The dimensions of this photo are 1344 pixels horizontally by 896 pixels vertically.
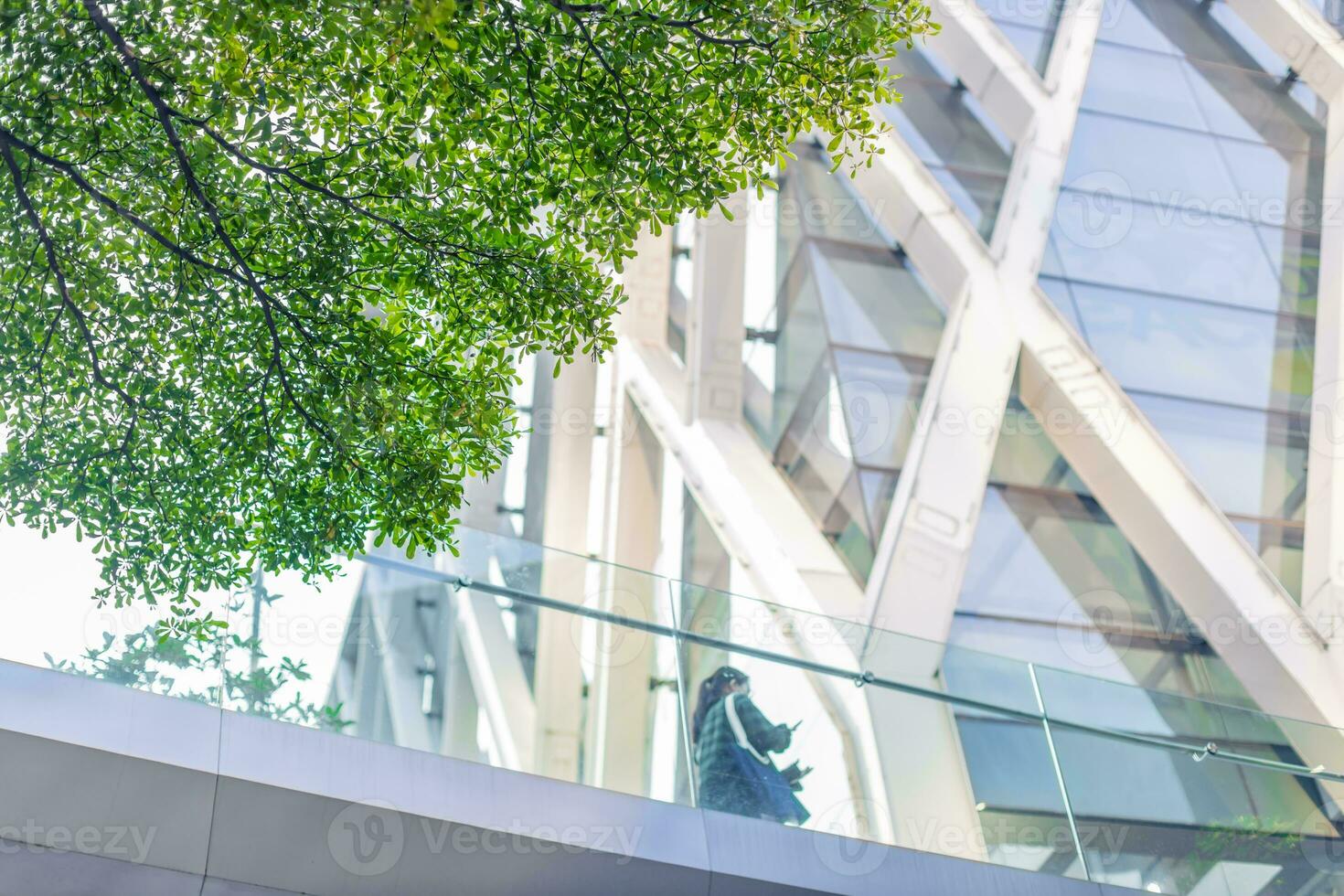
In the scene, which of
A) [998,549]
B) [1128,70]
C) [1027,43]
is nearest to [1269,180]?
[1128,70]

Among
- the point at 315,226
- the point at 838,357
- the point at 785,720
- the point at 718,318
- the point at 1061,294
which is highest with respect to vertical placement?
the point at 718,318

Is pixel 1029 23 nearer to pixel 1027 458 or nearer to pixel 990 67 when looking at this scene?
pixel 990 67

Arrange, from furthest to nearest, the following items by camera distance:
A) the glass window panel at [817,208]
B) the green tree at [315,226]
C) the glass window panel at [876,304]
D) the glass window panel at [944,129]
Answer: the glass window panel at [817,208]
the glass window panel at [944,129]
the glass window panel at [876,304]
the green tree at [315,226]

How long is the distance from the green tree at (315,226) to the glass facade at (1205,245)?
851 cm

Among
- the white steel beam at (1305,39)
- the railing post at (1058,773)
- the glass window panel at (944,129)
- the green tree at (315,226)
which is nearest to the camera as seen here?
the green tree at (315,226)

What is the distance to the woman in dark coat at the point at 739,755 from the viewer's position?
5715 mm

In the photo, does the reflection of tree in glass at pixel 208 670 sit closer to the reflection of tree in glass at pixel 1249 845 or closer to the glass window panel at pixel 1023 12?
the reflection of tree in glass at pixel 1249 845

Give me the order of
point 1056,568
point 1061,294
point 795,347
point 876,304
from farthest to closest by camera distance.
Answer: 1. point 795,347
2. point 876,304
3. point 1061,294
4. point 1056,568

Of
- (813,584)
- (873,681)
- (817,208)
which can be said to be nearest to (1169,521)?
(813,584)

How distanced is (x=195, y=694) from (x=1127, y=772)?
5150mm

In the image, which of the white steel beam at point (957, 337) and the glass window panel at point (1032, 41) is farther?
the glass window panel at point (1032, 41)

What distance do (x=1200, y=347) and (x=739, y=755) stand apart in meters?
9.36

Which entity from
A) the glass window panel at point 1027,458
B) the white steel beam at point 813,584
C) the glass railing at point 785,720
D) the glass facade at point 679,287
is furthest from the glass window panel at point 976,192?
the glass railing at point 785,720

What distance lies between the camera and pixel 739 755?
595 centimetres
